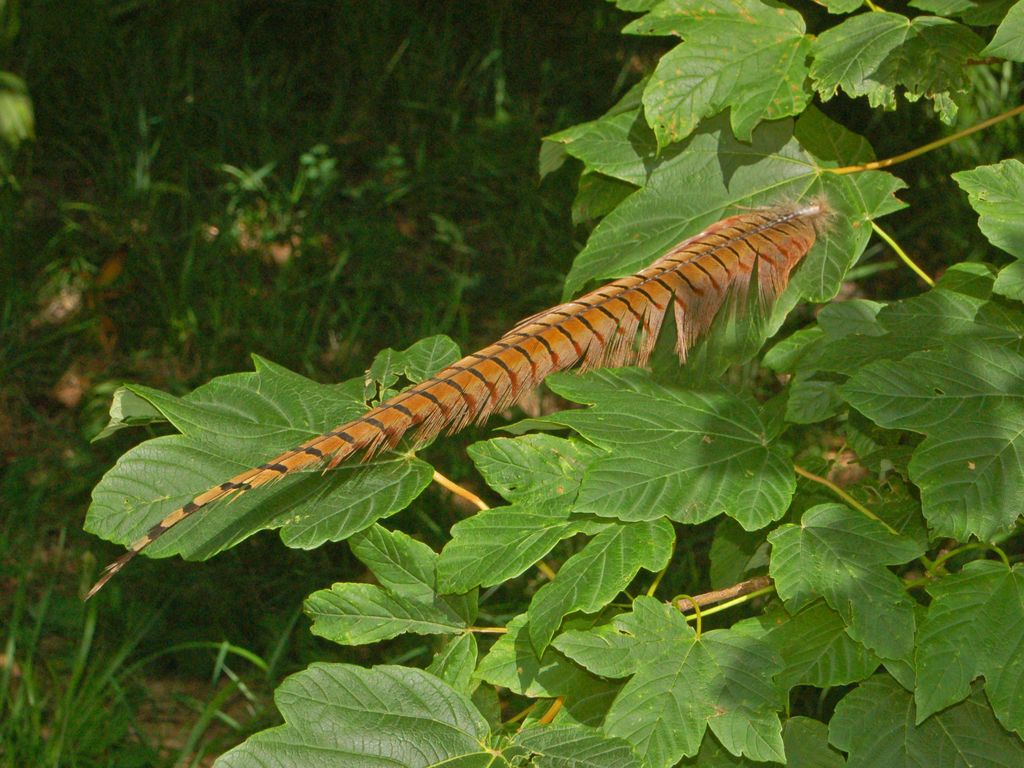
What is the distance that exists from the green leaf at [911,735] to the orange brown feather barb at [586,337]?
0.60m

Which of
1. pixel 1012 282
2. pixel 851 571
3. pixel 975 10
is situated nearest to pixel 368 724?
pixel 851 571

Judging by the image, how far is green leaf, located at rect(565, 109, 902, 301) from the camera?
2.08 meters

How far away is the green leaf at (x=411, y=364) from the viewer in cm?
195

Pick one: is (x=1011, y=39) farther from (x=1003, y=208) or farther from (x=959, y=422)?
(x=959, y=422)

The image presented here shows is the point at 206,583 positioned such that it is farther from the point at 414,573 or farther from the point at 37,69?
the point at 37,69

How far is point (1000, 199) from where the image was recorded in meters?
1.84

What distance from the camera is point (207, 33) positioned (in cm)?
566

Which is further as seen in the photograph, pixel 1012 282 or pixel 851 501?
pixel 851 501

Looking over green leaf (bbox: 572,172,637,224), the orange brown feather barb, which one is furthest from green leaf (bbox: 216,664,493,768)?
green leaf (bbox: 572,172,637,224)

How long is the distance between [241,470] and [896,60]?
1300 mm

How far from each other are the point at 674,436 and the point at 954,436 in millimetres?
394

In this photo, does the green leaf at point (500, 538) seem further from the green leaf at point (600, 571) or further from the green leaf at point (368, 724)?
the green leaf at point (368, 724)

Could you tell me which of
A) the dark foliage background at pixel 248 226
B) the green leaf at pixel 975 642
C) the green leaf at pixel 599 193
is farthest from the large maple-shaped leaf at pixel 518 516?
the dark foliage background at pixel 248 226

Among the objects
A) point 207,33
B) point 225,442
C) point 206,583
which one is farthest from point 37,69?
point 225,442
